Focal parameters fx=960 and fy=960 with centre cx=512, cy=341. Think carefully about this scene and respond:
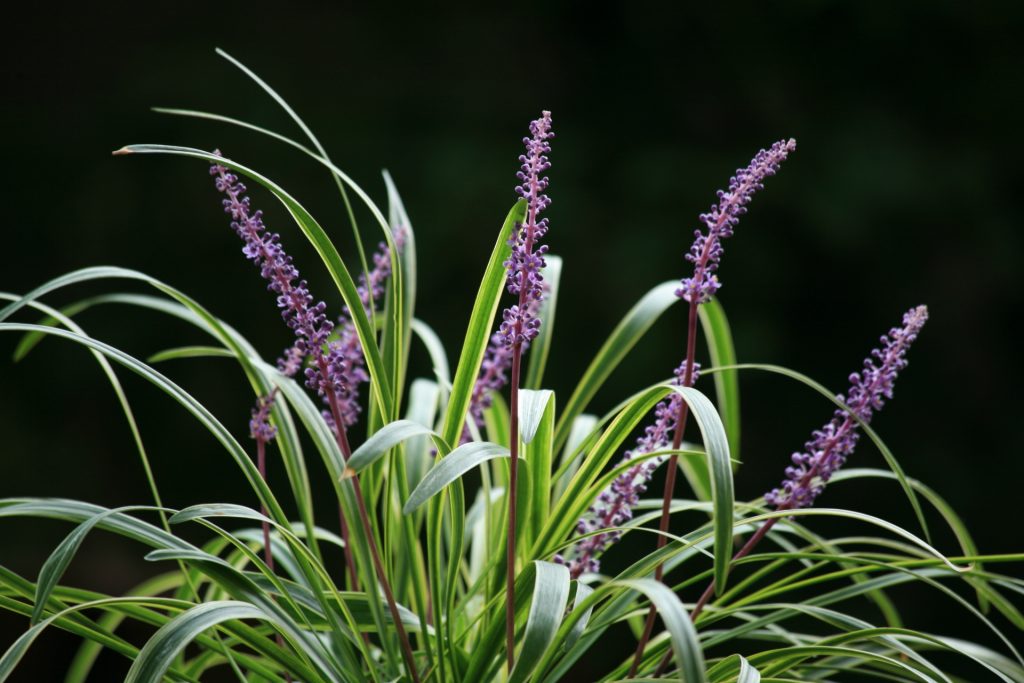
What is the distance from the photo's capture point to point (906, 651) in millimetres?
535

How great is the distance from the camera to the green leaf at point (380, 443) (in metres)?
0.40

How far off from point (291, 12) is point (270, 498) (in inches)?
86.1

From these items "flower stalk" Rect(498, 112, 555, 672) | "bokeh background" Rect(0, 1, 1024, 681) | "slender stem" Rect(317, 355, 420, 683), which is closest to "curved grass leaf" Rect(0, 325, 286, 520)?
"slender stem" Rect(317, 355, 420, 683)

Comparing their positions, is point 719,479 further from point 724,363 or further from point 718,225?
point 724,363

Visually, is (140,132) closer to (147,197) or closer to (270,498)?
(147,197)

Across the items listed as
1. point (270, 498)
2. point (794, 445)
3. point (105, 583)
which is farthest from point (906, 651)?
point (105, 583)

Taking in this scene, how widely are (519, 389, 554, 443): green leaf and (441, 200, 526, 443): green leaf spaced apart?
5cm

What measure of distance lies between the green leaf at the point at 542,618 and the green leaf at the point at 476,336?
5.4 inches

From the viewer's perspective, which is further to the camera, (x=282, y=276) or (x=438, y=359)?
(x=438, y=359)

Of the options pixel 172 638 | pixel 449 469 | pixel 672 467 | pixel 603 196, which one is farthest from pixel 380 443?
pixel 603 196

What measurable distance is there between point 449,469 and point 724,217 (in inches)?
8.7

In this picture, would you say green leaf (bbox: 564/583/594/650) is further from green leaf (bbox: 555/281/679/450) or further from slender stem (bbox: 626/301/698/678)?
green leaf (bbox: 555/281/679/450)

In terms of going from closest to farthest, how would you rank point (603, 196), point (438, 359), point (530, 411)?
point (530, 411)
point (438, 359)
point (603, 196)

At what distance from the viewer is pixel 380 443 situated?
411 millimetres
